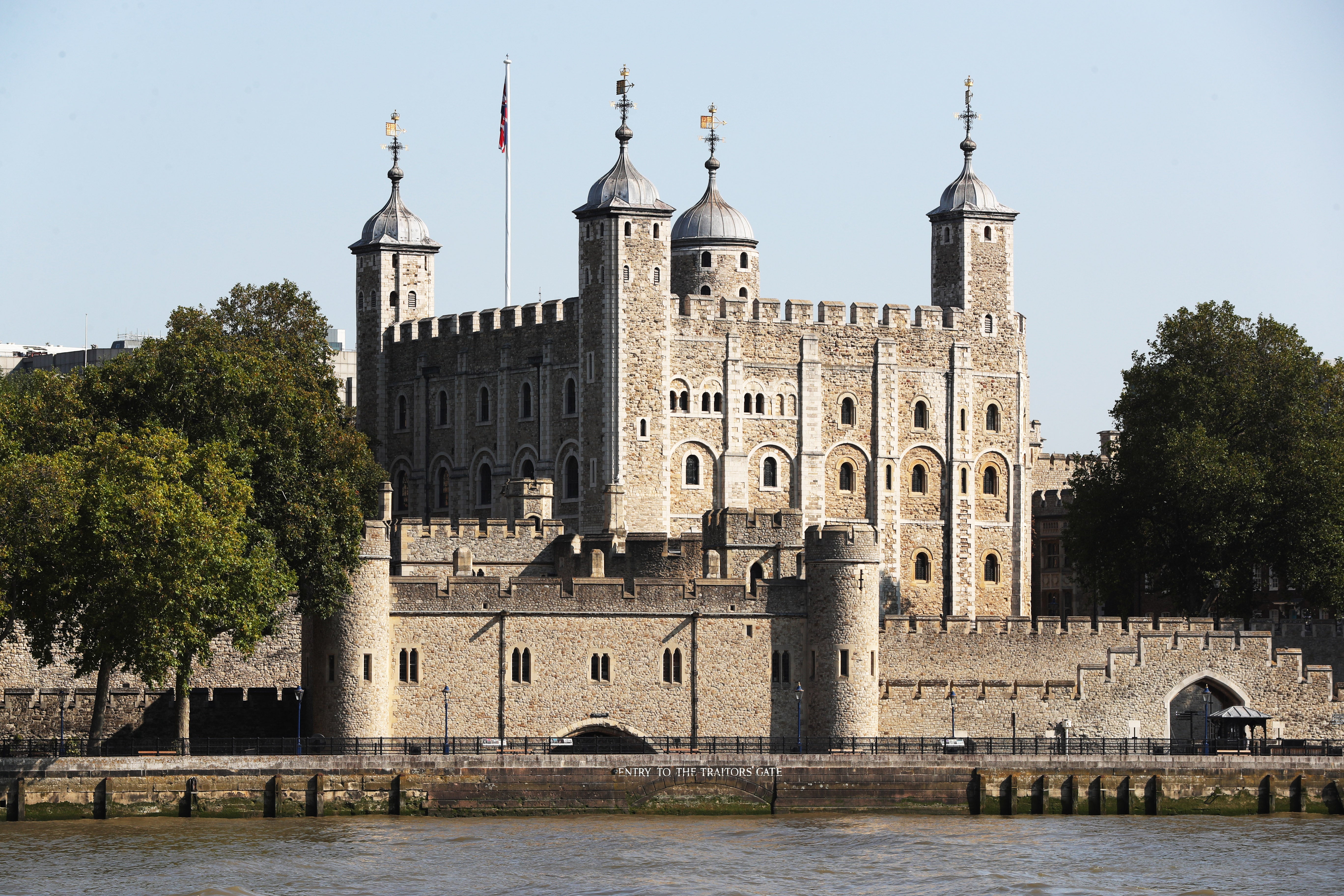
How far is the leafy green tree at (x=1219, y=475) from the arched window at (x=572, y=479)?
1563 centimetres

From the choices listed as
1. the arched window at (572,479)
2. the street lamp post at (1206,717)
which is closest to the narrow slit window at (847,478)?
the arched window at (572,479)

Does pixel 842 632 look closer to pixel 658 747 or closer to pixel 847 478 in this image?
pixel 658 747

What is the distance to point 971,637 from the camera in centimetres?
6950

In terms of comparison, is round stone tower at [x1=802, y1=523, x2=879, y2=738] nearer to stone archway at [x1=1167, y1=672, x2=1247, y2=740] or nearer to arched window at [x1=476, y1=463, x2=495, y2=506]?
stone archway at [x1=1167, y1=672, x2=1247, y2=740]

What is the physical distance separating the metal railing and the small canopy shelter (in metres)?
0.54

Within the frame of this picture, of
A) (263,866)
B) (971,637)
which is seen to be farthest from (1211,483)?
(263,866)

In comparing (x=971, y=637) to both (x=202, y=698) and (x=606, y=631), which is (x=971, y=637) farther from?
(x=202, y=698)

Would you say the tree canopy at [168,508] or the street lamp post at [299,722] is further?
the street lamp post at [299,722]

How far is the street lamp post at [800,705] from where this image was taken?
64938mm

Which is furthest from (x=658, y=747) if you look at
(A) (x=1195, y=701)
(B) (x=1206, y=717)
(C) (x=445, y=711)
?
(A) (x=1195, y=701)

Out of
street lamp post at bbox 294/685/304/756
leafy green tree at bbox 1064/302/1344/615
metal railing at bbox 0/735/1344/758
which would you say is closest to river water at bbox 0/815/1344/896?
metal railing at bbox 0/735/1344/758

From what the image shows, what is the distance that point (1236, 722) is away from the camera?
6719 cm

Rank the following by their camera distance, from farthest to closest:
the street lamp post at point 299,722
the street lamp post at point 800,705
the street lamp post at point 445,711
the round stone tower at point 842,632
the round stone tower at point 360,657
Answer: the round stone tower at point 842,632
the street lamp post at point 800,705
the street lamp post at point 445,711
the round stone tower at point 360,657
the street lamp post at point 299,722

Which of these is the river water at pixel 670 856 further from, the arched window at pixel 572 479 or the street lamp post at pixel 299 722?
the arched window at pixel 572 479
